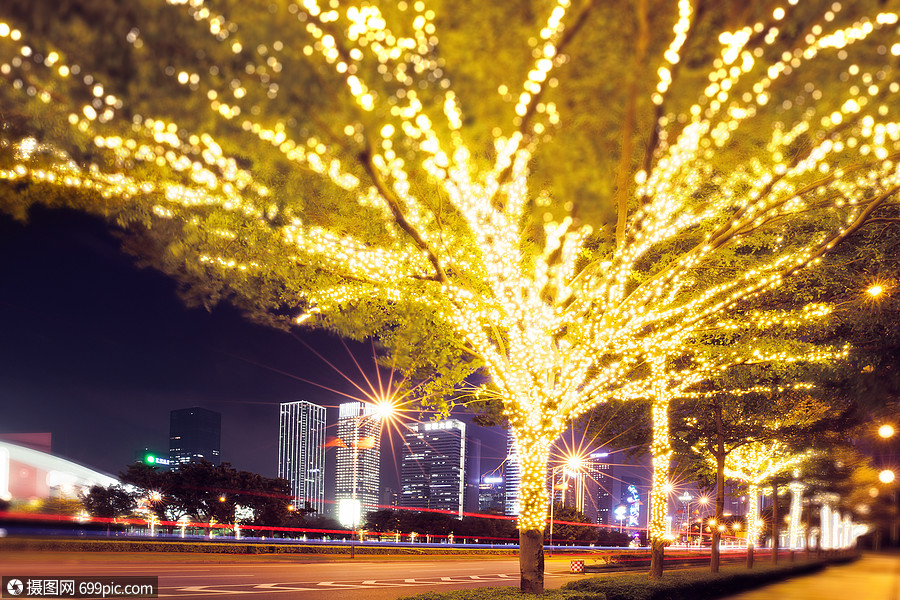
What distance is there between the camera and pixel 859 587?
1731 cm

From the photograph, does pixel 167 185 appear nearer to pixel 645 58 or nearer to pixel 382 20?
pixel 382 20

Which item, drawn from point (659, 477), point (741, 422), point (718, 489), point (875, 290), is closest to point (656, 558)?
point (659, 477)

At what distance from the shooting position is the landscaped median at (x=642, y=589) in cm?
849

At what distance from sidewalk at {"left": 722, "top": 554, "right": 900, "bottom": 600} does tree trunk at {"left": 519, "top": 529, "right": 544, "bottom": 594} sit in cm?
447

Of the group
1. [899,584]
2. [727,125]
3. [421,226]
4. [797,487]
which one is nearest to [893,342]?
[899,584]

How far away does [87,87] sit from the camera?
453 cm

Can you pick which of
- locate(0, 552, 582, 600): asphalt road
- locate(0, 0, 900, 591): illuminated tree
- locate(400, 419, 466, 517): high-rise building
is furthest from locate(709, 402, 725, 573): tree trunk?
locate(400, 419, 466, 517): high-rise building

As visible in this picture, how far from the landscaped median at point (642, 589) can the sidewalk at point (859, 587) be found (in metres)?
0.36

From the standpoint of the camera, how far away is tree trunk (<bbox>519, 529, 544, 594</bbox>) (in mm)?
8867

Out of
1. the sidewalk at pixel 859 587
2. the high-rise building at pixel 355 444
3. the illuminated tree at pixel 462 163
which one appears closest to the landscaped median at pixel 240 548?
the high-rise building at pixel 355 444

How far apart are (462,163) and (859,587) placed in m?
18.3

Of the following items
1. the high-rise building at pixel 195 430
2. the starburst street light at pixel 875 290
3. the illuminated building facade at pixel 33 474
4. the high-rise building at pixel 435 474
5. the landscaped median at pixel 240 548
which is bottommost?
the high-rise building at pixel 435 474

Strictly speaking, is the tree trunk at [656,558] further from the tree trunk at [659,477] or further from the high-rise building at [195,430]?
the high-rise building at [195,430]

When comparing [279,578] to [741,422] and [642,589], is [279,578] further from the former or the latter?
[741,422]
